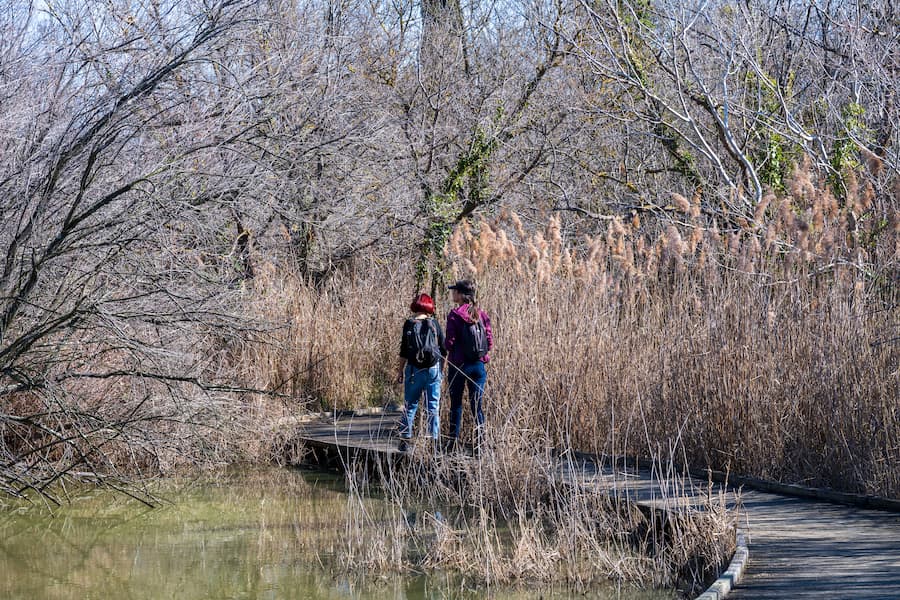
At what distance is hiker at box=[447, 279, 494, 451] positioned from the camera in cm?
973

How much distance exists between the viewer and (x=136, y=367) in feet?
30.4

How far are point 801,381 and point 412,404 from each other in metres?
3.44

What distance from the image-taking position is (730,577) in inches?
231

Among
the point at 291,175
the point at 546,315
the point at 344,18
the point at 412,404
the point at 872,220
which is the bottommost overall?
the point at 412,404

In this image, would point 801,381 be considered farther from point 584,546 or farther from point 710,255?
point 584,546

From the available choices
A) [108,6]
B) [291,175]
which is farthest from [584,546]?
[291,175]

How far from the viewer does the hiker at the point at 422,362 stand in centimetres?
987

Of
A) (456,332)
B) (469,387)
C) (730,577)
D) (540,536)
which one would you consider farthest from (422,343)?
(730,577)

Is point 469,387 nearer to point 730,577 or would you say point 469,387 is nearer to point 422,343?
point 422,343

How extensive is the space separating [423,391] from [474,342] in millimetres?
783

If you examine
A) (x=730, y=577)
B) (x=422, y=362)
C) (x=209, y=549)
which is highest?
(x=422, y=362)

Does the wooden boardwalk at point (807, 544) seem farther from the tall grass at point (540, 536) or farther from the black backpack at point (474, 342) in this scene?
the black backpack at point (474, 342)

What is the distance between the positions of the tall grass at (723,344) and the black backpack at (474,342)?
506 millimetres

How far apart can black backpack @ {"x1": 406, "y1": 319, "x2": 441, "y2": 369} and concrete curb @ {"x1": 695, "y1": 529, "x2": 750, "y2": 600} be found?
3857mm
